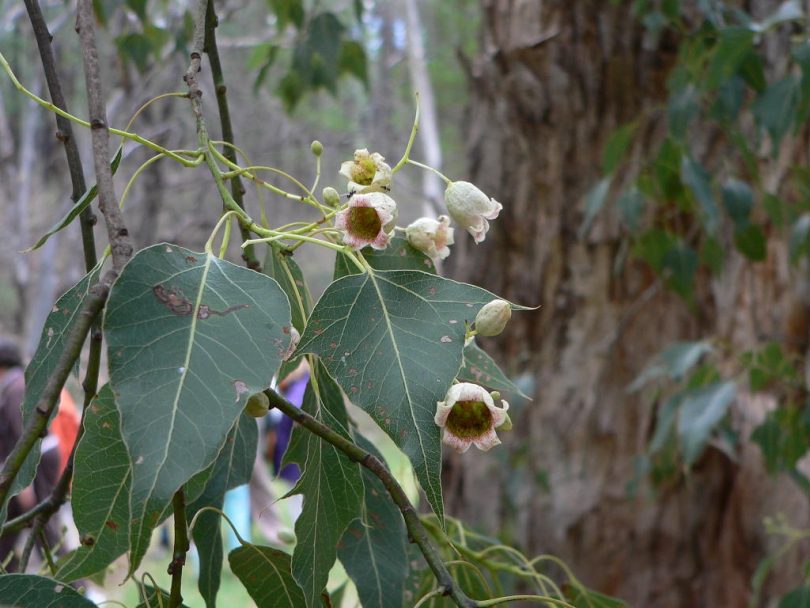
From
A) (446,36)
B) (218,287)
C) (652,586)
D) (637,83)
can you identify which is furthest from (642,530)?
(446,36)

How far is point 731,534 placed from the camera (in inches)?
76.9

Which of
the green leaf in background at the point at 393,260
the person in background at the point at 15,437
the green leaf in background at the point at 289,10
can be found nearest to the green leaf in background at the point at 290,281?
the green leaf in background at the point at 393,260

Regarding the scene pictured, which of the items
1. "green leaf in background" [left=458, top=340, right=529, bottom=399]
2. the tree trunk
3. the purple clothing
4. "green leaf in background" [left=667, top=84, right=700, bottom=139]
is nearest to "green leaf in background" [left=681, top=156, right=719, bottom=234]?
"green leaf in background" [left=667, top=84, right=700, bottom=139]

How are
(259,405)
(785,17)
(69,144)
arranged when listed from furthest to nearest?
(785,17)
(69,144)
(259,405)

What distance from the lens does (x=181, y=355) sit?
42 cm

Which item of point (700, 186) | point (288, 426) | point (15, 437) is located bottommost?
point (288, 426)

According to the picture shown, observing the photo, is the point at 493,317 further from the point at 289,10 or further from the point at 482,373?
the point at 289,10

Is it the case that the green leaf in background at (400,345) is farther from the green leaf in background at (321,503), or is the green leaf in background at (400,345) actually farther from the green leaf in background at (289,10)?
the green leaf in background at (289,10)

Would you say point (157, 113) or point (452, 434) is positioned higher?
point (452, 434)

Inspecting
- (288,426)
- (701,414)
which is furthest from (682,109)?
(288,426)

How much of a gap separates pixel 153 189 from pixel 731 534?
3400mm

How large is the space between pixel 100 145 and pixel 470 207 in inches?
9.7

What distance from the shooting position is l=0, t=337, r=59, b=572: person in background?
2.52 m

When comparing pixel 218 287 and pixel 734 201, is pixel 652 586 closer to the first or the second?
pixel 734 201
